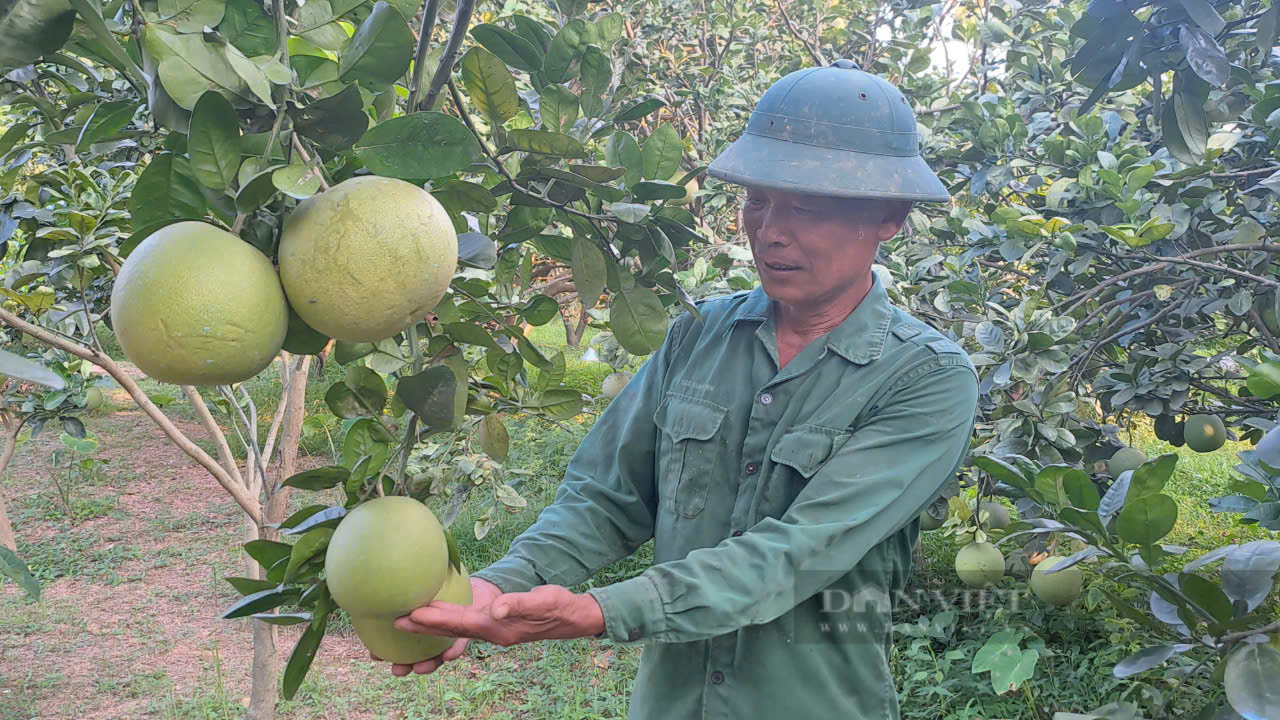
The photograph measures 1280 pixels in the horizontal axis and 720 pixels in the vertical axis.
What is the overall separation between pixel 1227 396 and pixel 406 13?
335 cm

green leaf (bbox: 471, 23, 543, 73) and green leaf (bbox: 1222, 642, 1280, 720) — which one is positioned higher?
green leaf (bbox: 471, 23, 543, 73)

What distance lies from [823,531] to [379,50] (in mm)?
899

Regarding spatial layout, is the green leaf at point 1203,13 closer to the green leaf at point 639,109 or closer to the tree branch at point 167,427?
the green leaf at point 639,109

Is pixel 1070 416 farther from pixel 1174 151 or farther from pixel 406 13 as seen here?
pixel 406 13

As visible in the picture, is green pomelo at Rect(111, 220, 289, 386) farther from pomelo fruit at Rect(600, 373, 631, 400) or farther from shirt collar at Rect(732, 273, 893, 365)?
pomelo fruit at Rect(600, 373, 631, 400)

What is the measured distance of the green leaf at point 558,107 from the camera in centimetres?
111

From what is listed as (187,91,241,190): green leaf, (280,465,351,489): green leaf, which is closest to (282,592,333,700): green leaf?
(280,465,351,489): green leaf

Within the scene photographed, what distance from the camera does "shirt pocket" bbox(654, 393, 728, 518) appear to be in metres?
1.68

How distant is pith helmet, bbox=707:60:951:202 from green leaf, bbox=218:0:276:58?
80 cm

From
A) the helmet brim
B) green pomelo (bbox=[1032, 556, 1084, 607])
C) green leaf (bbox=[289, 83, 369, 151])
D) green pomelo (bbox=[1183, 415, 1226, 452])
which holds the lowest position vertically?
green pomelo (bbox=[1032, 556, 1084, 607])

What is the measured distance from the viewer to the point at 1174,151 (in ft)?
5.34

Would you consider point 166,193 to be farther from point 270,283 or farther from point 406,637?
point 406,637

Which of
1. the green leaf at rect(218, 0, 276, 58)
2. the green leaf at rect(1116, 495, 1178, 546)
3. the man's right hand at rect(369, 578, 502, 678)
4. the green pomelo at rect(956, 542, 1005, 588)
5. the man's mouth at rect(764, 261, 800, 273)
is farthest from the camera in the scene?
the green pomelo at rect(956, 542, 1005, 588)

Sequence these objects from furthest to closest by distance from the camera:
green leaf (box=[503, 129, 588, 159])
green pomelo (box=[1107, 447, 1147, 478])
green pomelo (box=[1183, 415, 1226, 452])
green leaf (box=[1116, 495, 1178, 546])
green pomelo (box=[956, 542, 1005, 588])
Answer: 1. green pomelo (box=[1183, 415, 1226, 452])
2. green pomelo (box=[1107, 447, 1147, 478])
3. green pomelo (box=[956, 542, 1005, 588])
4. green leaf (box=[1116, 495, 1178, 546])
5. green leaf (box=[503, 129, 588, 159])
